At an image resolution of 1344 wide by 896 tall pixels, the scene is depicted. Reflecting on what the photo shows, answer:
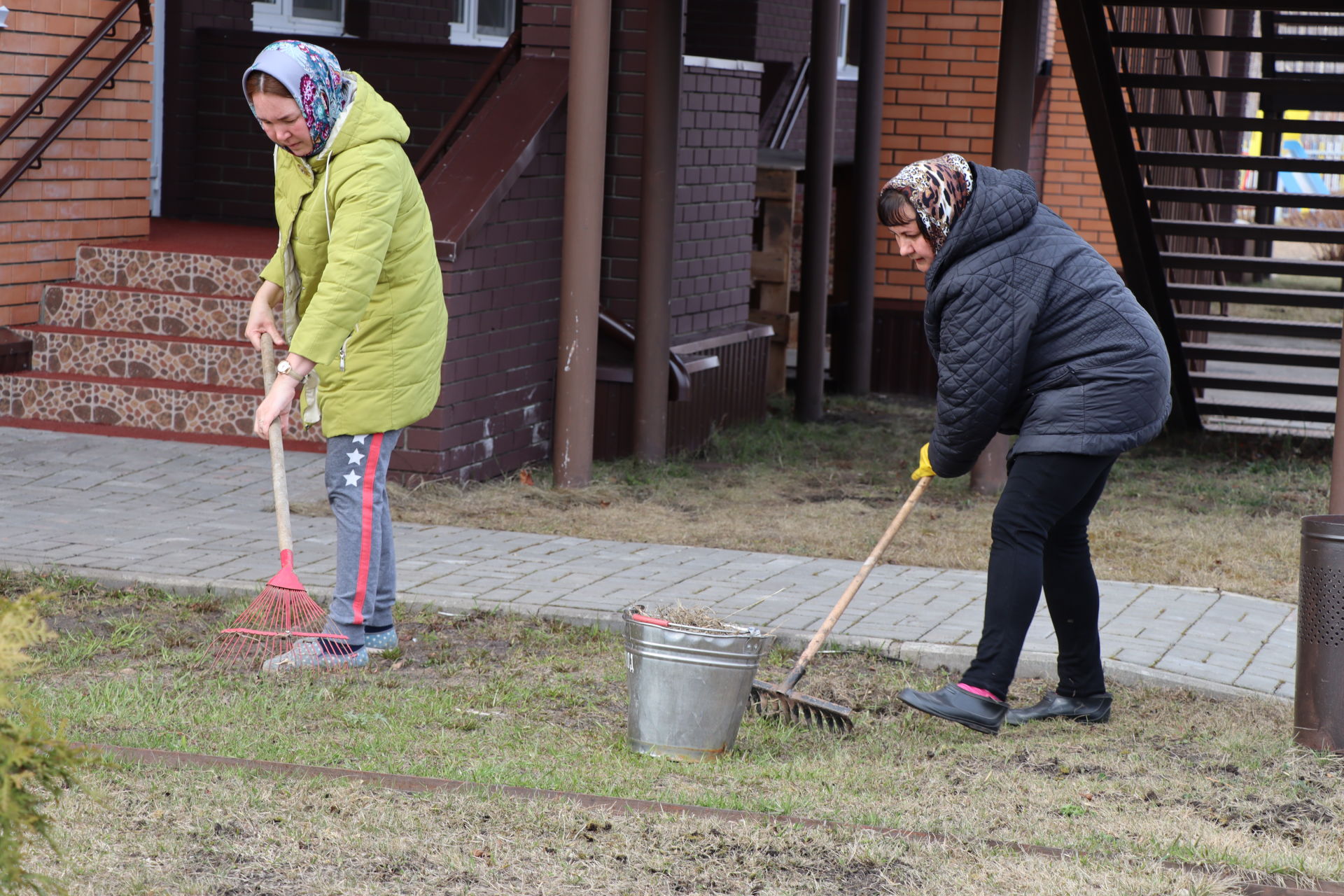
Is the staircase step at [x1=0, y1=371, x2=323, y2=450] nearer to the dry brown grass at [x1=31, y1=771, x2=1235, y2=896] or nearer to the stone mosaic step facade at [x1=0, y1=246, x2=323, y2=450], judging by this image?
the stone mosaic step facade at [x1=0, y1=246, x2=323, y2=450]

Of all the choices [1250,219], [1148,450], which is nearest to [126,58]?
[1148,450]

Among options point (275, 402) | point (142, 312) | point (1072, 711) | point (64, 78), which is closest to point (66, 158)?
point (64, 78)

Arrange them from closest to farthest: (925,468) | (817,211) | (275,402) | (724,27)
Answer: (275,402)
(925,468)
(817,211)
(724,27)

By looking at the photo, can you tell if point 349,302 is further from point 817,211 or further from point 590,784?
point 817,211

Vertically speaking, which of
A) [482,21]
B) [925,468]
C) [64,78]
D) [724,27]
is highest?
[724,27]

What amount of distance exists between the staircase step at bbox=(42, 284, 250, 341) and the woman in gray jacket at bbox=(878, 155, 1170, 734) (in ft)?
17.1

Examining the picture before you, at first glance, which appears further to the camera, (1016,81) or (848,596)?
(1016,81)

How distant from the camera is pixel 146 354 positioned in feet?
28.6

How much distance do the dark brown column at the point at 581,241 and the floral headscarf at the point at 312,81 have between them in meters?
3.22

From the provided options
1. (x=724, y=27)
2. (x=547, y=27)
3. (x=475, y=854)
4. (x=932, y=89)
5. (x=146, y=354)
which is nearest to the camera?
(x=475, y=854)

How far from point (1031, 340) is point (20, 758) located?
2941mm

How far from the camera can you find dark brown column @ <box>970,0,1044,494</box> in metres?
7.93

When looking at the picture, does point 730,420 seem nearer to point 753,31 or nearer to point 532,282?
point 532,282

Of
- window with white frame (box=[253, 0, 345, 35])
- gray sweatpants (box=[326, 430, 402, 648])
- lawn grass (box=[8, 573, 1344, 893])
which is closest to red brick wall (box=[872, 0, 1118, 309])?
window with white frame (box=[253, 0, 345, 35])
